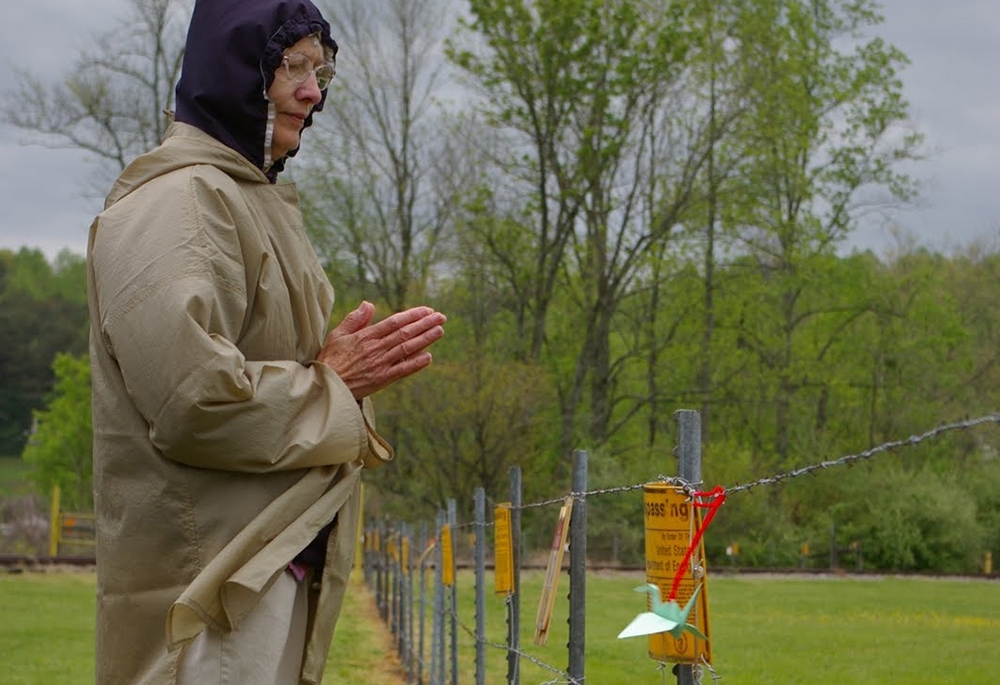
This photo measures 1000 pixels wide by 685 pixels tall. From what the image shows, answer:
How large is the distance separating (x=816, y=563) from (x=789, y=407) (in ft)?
22.1

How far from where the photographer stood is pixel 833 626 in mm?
17094

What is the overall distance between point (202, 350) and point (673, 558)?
0.93 meters

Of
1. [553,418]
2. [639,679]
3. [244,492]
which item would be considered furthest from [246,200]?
[553,418]

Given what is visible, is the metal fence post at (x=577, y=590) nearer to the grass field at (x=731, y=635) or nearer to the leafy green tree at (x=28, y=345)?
the grass field at (x=731, y=635)

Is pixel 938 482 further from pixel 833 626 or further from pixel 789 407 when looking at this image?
pixel 833 626

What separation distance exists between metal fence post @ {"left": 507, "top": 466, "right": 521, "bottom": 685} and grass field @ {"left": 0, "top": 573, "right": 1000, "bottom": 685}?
5198 mm

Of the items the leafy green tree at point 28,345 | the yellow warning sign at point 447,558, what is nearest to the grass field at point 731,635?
the yellow warning sign at point 447,558

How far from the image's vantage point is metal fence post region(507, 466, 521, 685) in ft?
15.4

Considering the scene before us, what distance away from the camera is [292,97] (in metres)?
2.77

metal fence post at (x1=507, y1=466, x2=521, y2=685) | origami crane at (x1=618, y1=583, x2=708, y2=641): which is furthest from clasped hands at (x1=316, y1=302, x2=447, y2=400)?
metal fence post at (x1=507, y1=466, x2=521, y2=685)

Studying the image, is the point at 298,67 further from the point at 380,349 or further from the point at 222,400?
the point at 222,400

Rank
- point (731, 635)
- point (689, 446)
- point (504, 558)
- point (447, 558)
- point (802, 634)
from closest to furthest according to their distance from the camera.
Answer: point (689, 446)
point (504, 558)
point (447, 558)
point (731, 635)
point (802, 634)

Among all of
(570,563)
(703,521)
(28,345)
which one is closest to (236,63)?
(703,521)

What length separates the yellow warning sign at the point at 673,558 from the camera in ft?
7.98
